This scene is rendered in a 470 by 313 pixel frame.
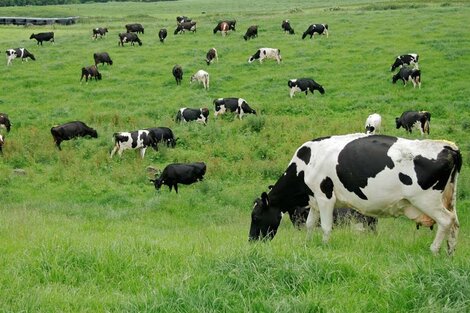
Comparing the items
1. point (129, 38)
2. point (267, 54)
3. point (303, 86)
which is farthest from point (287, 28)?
point (303, 86)

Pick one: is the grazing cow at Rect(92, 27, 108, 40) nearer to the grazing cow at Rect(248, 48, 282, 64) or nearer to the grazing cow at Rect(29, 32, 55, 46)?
the grazing cow at Rect(29, 32, 55, 46)

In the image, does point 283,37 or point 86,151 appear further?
point 283,37

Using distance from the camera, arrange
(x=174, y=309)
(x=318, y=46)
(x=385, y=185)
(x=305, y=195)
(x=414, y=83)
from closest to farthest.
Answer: (x=174, y=309) → (x=385, y=185) → (x=305, y=195) → (x=414, y=83) → (x=318, y=46)

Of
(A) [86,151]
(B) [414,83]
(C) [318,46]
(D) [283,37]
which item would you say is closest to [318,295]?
(A) [86,151]

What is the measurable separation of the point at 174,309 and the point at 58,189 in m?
14.3

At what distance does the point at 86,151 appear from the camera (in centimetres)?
2269

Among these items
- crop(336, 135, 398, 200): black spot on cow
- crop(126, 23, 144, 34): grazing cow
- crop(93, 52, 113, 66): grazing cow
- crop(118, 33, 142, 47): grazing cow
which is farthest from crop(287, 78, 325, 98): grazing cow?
crop(126, 23, 144, 34): grazing cow

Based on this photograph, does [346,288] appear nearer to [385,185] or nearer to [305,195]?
[385,185]

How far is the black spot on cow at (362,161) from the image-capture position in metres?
8.77

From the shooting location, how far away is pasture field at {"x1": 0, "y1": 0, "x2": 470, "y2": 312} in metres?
6.06

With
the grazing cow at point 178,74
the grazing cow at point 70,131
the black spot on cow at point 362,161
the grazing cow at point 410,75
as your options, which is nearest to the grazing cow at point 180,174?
the grazing cow at point 70,131

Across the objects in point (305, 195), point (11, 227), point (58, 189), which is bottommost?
point (58, 189)

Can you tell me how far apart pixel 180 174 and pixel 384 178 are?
11.5 m

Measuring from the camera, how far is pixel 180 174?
63.9 ft
